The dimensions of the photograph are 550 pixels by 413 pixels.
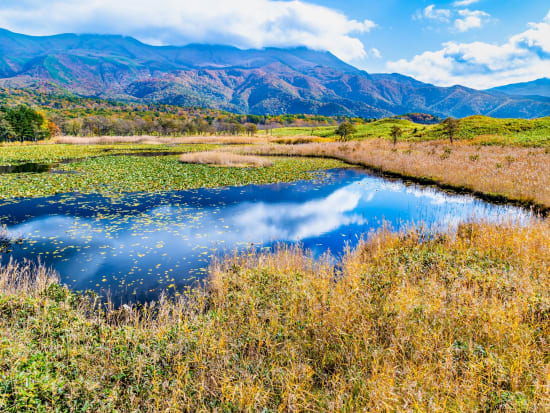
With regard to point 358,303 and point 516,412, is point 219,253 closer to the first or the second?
point 358,303

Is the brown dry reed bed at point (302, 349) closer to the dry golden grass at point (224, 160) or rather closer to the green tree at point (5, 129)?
the dry golden grass at point (224, 160)

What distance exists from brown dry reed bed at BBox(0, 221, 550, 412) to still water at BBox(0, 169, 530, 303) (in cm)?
292

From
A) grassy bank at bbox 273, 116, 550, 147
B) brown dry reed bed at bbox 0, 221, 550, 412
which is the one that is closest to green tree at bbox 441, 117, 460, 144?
grassy bank at bbox 273, 116, 550, 147

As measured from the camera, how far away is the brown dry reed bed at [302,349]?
16.9 feet

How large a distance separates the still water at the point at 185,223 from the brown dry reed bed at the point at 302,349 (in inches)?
115

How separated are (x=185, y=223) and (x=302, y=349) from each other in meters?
13.8

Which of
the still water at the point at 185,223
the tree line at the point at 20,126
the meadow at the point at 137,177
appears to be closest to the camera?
the still water at the point at 185,223

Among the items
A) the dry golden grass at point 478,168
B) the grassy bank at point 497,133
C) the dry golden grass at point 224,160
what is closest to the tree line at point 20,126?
the dry golden grass at point 224,160

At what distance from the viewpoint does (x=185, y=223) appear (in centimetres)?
1900

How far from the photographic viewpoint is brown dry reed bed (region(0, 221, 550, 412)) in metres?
5.16

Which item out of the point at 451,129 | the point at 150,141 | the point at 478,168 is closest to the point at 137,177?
the point at 478,168

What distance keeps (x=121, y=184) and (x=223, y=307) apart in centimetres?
2576

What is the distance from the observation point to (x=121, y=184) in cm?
3023

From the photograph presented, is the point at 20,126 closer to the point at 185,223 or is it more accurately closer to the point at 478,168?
the point at 185,223
